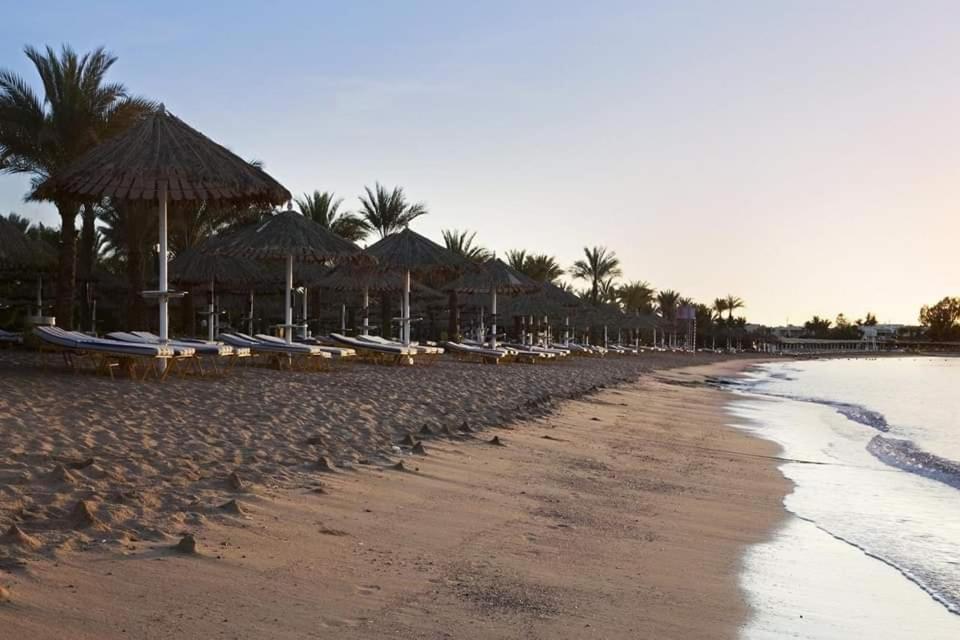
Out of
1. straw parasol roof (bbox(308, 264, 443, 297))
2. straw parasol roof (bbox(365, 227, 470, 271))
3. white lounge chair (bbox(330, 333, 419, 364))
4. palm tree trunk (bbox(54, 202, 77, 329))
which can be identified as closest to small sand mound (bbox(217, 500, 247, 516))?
white lounge chair (bbox(330, 333, 419, 364))

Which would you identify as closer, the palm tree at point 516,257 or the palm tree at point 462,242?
the palm tree at point 462,242

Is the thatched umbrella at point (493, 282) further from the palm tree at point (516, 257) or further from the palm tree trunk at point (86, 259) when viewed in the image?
the palm tree at point (516, 257)

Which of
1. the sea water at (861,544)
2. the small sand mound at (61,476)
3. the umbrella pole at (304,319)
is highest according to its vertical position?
the umbrella pole at (304,319)

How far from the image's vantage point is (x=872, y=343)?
10075 centimetres

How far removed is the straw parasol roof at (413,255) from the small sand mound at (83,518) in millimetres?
14684

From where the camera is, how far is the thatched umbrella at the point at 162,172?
10.6 metres

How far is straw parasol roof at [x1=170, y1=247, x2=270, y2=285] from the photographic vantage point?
19062 mm

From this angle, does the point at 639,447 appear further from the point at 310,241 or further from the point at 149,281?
the point at 149,281

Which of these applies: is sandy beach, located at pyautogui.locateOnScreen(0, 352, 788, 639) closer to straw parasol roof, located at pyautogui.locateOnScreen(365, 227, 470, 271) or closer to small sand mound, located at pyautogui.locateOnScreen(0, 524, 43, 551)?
small sand mound, located at pyautogui.locateOnScreen(0, 524, 43, 551)

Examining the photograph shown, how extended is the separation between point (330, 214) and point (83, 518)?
28749 millimetres

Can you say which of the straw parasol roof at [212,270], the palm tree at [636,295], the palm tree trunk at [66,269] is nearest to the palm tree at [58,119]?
the palm tree trunk at [66,269]

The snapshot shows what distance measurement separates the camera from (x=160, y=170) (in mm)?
10477

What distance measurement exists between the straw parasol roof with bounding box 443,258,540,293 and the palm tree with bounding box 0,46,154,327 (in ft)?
32.1

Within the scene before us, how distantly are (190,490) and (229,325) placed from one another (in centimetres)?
2554
